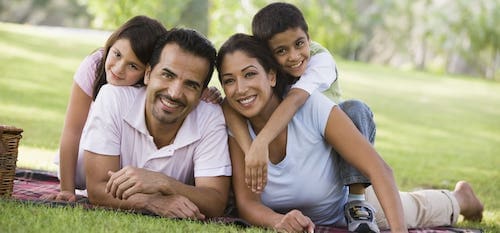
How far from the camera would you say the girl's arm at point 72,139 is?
4.97 m

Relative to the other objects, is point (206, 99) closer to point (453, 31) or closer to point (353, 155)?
point (353, 155)

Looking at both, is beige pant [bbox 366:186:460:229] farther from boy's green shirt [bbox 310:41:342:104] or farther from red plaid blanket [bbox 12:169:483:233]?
boy's green shirt [bbox 310:41:342:104]

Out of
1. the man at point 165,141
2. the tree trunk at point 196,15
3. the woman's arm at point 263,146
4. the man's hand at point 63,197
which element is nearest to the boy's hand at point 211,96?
the man at point 165,141

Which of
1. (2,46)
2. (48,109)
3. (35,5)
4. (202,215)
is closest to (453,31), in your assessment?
(2,46)

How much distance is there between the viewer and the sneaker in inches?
183

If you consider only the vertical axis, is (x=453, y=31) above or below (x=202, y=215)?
above

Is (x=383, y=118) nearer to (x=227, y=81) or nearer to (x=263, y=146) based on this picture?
(x=227, y=81)

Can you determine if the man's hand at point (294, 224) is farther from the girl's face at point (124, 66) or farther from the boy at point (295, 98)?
the girl's face at point (124, 66)

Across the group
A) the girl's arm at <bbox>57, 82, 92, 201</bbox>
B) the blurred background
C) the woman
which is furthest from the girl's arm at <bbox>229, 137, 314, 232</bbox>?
the blurred background

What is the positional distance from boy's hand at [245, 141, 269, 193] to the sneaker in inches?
25.2

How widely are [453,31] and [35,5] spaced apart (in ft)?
63.9

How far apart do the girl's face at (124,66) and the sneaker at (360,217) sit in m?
1.48

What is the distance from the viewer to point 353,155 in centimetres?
455

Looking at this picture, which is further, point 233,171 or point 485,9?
point 485,9
